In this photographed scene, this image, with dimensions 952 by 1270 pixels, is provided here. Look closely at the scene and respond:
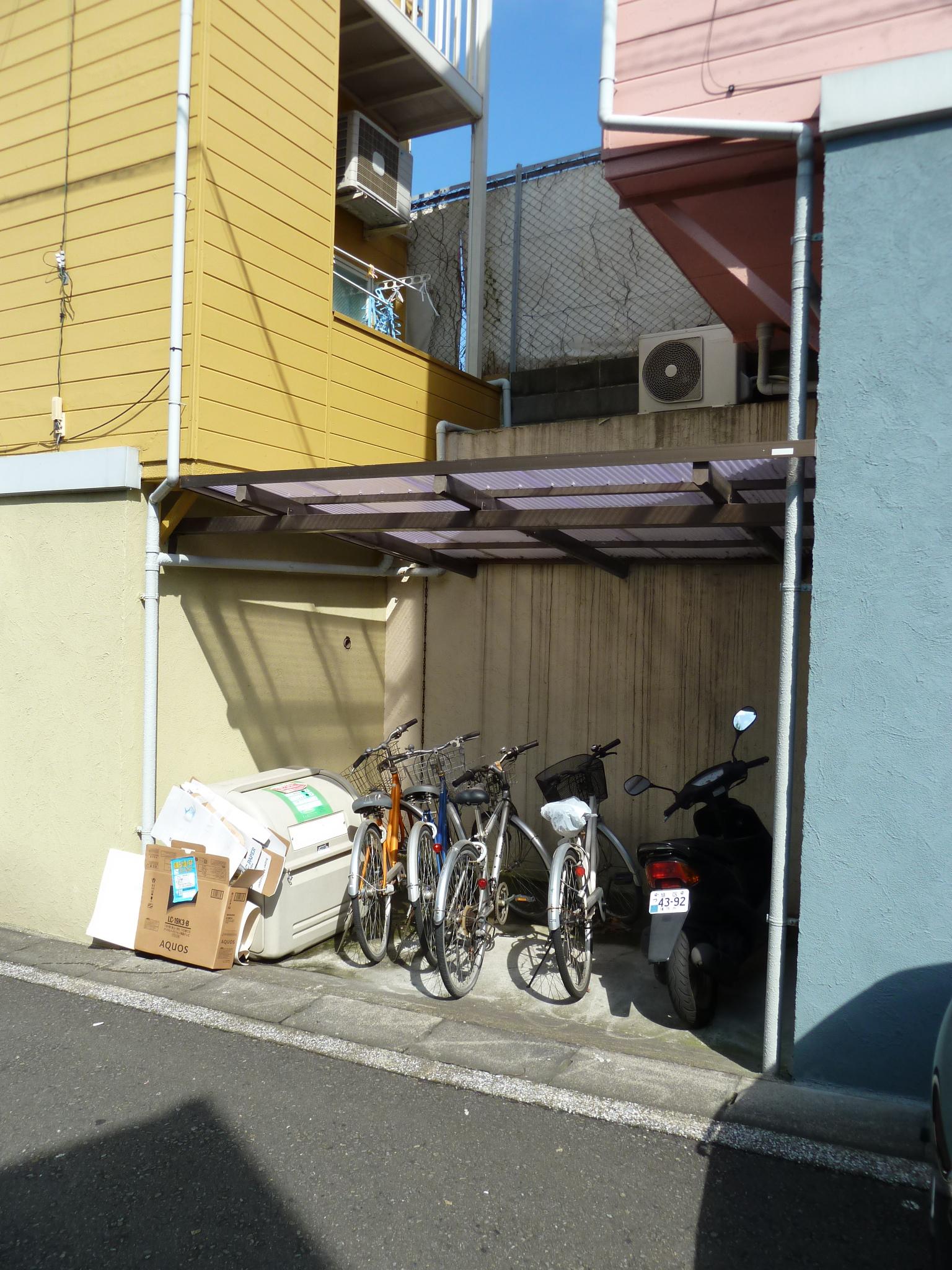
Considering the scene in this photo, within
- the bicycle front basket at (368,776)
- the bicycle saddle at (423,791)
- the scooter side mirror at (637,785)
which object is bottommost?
the bicycle front basket at (368,776)

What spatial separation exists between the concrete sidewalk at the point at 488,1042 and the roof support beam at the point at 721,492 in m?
2.38

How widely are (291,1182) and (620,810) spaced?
12.5 feet

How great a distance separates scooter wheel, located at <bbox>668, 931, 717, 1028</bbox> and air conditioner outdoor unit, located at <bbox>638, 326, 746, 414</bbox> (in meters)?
3.64

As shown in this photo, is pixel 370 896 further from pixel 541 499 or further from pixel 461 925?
pixel 541 499

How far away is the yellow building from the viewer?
535 centimetres

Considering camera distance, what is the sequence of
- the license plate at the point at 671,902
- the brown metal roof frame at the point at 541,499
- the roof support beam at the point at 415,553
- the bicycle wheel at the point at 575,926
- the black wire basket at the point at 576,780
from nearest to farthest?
1. the brown metal roof frame at the point at 541,499
2. the license plate at the point at 671,902
3. the bicycle wheel at the point at 575,926
4. the black wire basket at the point at 576,780
5. the roof support beam at the point at 415,553

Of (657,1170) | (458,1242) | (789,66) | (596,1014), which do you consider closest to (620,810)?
(596,1014)

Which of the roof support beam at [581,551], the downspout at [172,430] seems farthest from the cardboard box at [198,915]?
the roof support beam at [581,551]

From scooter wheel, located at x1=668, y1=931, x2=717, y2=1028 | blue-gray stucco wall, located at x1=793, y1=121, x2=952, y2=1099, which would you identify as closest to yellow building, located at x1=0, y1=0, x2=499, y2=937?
scooter wheel, located at x1=668, y1=931, x2=717, y2=1028

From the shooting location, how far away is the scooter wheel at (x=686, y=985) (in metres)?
4.26

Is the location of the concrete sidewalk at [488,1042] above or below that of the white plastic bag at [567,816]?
below

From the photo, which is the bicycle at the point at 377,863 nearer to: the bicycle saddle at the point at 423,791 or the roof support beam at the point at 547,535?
the bicycle saddle at the point at 423,791

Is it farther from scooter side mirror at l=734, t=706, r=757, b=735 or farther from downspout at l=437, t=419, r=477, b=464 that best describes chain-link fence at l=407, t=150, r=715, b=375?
scooter side mirror at l=734, t=706, r=757, b=735

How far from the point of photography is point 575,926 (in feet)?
15.6
